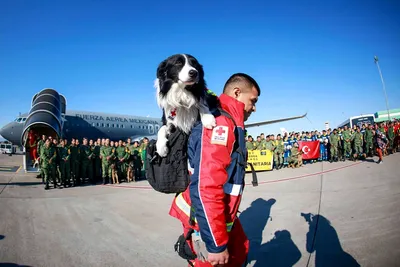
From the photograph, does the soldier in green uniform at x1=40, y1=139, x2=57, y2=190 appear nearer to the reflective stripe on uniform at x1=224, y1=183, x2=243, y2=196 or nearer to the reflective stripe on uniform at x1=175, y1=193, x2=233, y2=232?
the reflective stripe on uniform at x1=175, y1=193, x2=233, y2=232

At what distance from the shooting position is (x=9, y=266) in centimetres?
262

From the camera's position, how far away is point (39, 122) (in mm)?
10148

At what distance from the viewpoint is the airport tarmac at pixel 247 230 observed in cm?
271

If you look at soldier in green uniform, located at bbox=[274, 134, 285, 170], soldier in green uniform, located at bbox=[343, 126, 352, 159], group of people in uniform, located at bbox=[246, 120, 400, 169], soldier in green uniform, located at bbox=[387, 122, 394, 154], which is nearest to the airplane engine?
group of people in uniform, located at bbox=[246, 120, 400, 169]

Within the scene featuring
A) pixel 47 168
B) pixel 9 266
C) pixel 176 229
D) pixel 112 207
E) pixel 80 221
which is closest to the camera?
pixel 9 266

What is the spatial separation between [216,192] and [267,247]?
2.26 metres

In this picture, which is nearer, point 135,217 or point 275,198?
point 135,217

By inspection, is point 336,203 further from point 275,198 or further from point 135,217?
point 135,217

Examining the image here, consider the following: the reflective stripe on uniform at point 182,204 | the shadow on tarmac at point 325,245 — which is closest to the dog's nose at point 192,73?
the reflective stripe on uniform at point 182,204

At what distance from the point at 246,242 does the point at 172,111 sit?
1.10 meters

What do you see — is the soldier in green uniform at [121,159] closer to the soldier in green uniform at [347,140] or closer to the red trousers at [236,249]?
the red trousers at [236,249]

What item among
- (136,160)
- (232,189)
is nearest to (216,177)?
(232,189)

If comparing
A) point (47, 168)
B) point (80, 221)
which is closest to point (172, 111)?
point (80, 221)

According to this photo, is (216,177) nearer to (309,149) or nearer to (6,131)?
(309,149)
